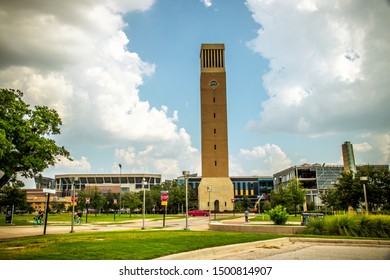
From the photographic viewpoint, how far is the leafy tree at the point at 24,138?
1484 centimetres

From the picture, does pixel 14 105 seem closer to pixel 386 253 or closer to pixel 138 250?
pixel 138 250

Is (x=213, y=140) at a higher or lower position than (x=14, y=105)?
higher

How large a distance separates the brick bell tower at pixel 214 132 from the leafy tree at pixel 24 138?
1672 inches

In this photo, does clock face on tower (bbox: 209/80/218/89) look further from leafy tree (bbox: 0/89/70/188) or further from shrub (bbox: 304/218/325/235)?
shrub (bbox: 304/218/325/235)

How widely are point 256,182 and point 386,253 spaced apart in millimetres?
104077

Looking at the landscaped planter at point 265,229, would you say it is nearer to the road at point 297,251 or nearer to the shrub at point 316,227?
the shrub at point 316,227

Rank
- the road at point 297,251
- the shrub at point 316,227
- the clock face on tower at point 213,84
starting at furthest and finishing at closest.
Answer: the clock face on tower at point 213,84, the shrub at point 316,227, the road at point 297,251

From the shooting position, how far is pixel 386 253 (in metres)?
10.1

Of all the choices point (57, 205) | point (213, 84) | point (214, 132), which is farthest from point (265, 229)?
point (57, 205)

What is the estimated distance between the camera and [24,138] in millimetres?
15586

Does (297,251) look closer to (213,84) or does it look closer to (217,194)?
(217,194)

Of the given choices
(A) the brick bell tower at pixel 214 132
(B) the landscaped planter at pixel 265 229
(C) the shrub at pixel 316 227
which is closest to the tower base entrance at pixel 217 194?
(A) the brick bell tower at pixel 214 132

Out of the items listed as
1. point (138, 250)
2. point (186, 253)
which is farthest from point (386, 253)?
point (138, 250)
